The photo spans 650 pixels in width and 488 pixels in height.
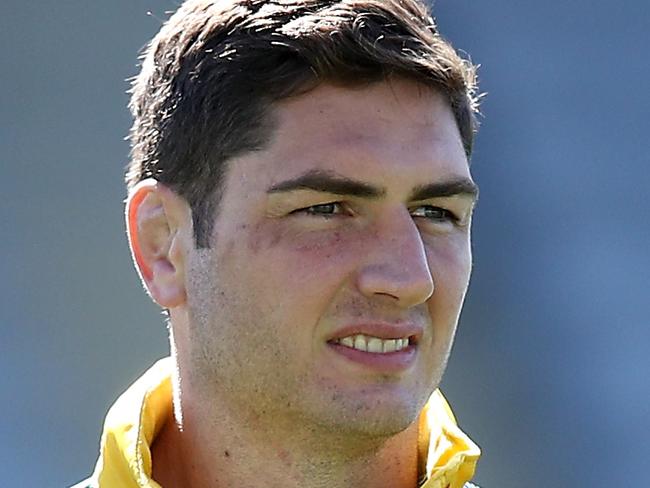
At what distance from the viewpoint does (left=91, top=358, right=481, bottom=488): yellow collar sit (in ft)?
5.92

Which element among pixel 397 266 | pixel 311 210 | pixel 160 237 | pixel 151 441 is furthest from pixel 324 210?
pixel 151 441

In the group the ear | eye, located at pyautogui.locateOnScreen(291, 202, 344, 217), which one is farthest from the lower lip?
the ear

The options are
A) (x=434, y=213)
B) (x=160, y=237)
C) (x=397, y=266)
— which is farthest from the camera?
(x=160, y=237)

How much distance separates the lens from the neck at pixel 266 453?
5.64 feet

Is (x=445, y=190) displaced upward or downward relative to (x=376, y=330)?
upward

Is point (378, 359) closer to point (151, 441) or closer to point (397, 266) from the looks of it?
point (397, 266)

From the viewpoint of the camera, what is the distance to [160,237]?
6.10 ft

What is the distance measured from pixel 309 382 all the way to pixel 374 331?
105 mm

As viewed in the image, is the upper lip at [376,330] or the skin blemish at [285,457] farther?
the skin blemish at [285,457]

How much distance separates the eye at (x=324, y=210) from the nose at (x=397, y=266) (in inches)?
2.4

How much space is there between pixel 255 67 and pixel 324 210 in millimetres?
229

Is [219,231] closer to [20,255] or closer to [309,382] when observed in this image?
[309,382]

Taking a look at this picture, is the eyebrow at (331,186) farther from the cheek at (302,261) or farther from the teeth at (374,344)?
the teeth at (374,344)

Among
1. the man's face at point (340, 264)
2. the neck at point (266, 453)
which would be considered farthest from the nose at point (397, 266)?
the neck at point (266, 453)
